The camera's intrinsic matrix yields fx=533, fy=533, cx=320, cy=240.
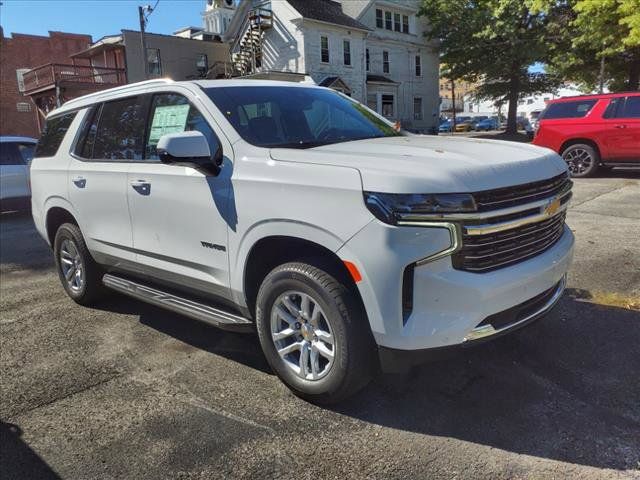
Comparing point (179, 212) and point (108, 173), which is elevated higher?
point (108, 173)

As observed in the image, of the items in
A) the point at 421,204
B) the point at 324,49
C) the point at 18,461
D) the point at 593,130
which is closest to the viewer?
the point at 421,204

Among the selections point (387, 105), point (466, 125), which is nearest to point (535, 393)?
point (387, 105)

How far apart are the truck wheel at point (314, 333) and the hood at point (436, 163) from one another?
61 centimetres

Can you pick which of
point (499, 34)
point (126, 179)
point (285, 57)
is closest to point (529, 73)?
point (499, 34)

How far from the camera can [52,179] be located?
5062 mm

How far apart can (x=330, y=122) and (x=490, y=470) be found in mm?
2546

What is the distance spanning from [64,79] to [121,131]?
948 inches

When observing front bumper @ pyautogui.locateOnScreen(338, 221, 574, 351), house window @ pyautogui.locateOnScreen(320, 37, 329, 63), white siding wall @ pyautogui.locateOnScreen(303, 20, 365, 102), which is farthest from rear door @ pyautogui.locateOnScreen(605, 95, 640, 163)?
house window @ pyautogui.locateOnScreen(320, 37, 329, 63)

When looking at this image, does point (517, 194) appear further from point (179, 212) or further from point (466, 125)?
point (466, 125)

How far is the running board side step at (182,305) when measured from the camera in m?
3.38

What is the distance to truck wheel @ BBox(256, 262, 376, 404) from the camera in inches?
110

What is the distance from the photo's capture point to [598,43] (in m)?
21.1

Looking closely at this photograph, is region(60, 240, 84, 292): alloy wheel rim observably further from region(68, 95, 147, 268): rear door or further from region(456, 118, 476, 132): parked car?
region(456, 118, 476, 132): parked car

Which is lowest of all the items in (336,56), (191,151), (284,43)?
(191,151)
